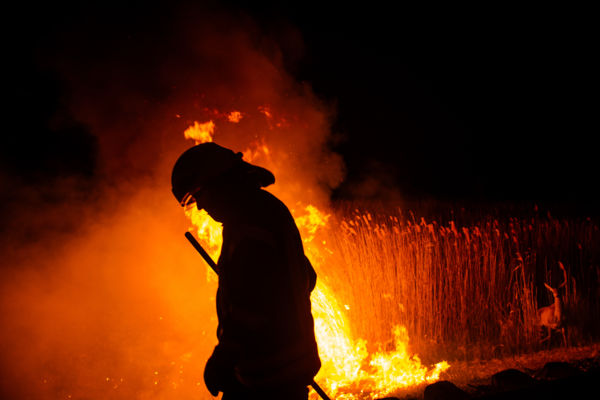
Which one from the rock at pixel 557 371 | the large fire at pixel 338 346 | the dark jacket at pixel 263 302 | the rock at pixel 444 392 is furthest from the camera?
the large fire at pixel 338 346

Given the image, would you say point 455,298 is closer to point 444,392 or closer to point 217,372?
point 444,392

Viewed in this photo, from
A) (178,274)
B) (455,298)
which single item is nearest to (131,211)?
(178,274)

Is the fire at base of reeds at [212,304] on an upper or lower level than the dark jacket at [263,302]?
upper

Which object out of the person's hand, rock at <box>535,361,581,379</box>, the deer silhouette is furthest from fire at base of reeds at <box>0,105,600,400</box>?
the person's hand

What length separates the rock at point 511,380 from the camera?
374 centimetres

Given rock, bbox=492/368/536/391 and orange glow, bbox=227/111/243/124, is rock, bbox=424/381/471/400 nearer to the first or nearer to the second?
rock, bbox=492/368/536/391

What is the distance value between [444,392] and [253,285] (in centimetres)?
256

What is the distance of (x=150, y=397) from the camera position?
505 centimetres

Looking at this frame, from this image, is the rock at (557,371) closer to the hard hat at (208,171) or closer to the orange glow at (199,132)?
the hard hat at (208,171)

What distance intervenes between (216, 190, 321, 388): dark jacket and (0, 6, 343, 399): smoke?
12.5ft

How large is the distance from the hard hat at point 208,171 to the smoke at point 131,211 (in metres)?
3.69

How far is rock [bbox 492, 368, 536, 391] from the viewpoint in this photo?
3.74m

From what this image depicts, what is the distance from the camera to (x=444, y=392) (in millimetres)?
3662

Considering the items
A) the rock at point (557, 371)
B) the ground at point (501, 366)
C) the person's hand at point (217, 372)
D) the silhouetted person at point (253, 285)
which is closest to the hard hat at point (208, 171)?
the silhouetted person at point (253, 285)
